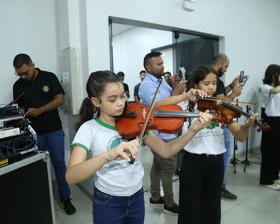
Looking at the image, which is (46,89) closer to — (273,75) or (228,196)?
(228,196)

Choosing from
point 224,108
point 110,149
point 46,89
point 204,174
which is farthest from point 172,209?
point 46,89

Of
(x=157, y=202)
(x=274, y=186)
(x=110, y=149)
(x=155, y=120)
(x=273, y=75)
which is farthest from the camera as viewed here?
(x=273, y=75)

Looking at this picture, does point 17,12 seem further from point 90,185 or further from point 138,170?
point 138,170

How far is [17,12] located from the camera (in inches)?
88.5

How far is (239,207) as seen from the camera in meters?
2.15

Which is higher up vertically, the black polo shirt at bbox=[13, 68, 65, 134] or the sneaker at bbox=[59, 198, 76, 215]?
the black polo shirt at bbox=[13, 68, 65, 134]

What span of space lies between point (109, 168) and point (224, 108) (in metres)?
0.84

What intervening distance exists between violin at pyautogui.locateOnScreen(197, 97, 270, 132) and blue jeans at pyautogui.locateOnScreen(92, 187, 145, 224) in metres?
0.73

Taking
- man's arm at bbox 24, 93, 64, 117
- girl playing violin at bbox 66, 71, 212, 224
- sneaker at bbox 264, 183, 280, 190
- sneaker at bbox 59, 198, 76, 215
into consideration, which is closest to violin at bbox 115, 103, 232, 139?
girl playing violin at bbox 66, 71, 212, 224

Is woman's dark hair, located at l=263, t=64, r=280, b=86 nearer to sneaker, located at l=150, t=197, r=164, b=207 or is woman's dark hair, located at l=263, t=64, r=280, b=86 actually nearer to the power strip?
sneaker, located at l=150, t=197, r=164, b=207

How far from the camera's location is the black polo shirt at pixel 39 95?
210 centimetres

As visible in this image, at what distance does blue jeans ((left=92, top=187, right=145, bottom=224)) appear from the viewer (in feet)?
3.24

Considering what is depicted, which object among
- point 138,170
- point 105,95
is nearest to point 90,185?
point 138,170

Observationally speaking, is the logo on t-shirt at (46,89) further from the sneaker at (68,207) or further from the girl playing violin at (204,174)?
the girl playing violin at (204,174)
